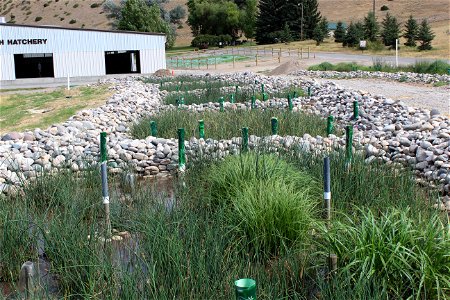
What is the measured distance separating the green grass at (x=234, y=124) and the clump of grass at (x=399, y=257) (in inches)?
248

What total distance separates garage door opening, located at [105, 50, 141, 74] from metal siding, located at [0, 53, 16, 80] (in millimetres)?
6558

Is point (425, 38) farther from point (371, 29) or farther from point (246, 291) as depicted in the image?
point (246, 291)

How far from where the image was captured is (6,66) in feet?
113

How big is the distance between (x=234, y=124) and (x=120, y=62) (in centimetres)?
2993

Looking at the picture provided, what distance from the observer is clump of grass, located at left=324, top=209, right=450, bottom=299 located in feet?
12.3

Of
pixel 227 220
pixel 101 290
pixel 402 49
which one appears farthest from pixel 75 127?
pixel 402 49

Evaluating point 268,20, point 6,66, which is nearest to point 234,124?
point 6,66

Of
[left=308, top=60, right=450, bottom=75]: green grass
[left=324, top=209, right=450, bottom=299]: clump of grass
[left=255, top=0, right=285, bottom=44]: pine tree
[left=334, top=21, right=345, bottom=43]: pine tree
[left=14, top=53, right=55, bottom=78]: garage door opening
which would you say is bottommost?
[left=324, top=209, right=450, bottom=299]: clump of grass

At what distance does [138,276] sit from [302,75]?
86.2ft

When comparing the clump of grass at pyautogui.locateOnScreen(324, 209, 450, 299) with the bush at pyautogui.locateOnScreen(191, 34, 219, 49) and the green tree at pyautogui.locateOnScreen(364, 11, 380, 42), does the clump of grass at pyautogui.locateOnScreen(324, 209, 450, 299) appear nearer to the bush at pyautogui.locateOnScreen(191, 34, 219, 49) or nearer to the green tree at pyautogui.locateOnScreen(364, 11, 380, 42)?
the green tree at pyautogui.locateOnScreen(364, 11, 380, 42)

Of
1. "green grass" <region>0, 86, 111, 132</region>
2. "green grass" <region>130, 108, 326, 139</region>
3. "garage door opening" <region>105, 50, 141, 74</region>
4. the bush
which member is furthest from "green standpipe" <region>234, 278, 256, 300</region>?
the bush

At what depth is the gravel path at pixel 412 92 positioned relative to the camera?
50.8 ft

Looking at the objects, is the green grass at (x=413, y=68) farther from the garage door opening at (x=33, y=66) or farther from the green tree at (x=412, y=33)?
the garage door opening at (x=33, y=66)

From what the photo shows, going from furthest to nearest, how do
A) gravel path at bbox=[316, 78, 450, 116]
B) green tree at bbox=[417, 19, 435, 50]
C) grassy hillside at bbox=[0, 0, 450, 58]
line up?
grassy hillside at bbox=[0, 0, 450, 58], green tree at bbox=[417, 19, 435, 50], gravel path at bbox=[316, 78, 450, 116]
